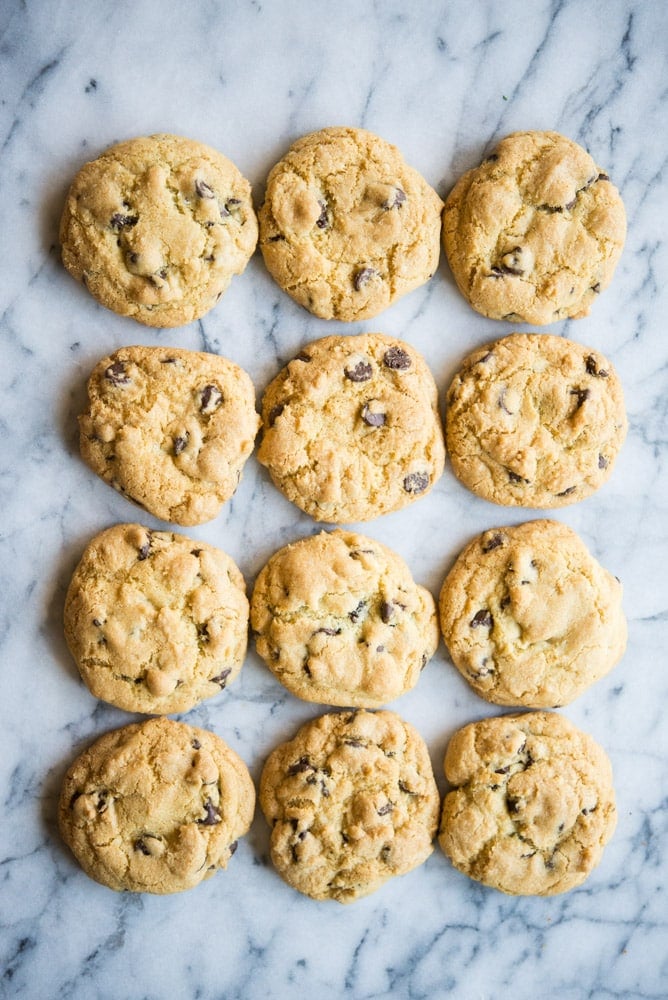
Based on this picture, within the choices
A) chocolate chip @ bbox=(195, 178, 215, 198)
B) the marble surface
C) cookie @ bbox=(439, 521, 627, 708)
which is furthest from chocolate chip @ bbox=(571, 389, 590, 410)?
chocolate chip @ bbox=(195, 178, 215, 198)

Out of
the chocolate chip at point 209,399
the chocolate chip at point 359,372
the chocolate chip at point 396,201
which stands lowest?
the chocolate chip at point 209,399

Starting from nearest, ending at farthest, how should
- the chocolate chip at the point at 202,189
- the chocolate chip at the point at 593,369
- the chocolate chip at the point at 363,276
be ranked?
the chocolate chip at the point at 202,189
the chocolate chip at the point at 363,276
the chocolate chip at the point at 593,369

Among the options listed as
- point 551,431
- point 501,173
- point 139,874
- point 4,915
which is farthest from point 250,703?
point 501,173

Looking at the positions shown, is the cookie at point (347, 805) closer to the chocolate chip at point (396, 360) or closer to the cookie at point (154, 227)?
the chocolate chip at point (396, 360)

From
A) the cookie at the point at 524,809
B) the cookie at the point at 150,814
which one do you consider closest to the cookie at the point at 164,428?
the cookie at the point at 150,814

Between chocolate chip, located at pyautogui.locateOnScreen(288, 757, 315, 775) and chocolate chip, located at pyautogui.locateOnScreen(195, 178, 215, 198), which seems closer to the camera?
chocolate chip, located at pyautogui.locateOnScreen(195, 178, 215, 198)

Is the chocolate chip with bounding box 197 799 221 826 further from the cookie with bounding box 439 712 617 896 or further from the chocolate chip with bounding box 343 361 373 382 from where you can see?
the chocolate chip with bounding box 343 361 373 382
